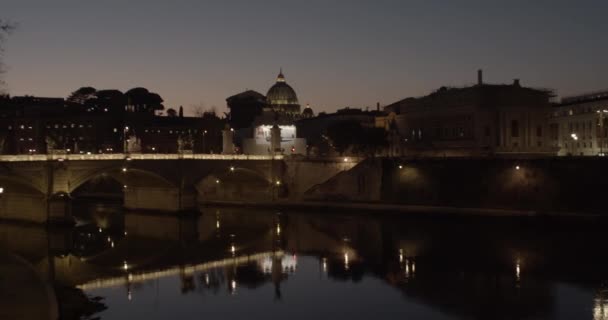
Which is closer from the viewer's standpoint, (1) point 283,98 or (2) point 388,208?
(2) point 388,208

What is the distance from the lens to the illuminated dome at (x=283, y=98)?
167375 mm

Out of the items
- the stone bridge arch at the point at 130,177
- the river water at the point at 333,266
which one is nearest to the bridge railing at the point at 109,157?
the stone bridge arch at the point at 130,177

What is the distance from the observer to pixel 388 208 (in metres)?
67.4

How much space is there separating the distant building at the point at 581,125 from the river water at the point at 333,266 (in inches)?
1595

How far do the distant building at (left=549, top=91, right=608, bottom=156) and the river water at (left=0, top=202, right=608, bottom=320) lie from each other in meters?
40.5

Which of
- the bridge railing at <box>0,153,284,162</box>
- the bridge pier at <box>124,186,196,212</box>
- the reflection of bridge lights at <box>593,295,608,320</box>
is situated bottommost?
the reflection of bridge lights at <box>593,295,608,320</box>

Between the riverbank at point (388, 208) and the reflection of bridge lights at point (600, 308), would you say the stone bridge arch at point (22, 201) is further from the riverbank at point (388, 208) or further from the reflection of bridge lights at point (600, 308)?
the reflection of bridge lights at point (600, 308)

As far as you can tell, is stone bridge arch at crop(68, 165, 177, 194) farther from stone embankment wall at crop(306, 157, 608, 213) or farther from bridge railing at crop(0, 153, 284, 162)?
stone embankment wall at crop(306, 157, 608, 213)

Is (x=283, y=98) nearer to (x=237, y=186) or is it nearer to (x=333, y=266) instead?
(x=237, y=186)

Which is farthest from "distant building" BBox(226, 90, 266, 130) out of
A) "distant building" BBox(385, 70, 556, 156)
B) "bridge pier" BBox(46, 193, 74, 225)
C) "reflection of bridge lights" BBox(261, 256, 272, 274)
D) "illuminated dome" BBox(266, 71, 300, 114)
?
"reflection of bridge lights" BBox(261, 256, 272, 274)

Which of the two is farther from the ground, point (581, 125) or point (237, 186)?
point (581, 125)

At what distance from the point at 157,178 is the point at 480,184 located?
96.5ft

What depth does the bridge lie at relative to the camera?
5866 cm

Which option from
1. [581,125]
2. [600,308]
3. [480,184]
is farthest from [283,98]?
[600,308]
